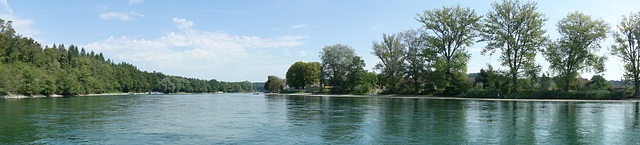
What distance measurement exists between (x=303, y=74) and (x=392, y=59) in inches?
1814

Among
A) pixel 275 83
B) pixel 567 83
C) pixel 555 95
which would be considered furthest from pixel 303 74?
pixel 555 95

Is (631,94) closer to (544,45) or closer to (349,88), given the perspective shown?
(544,45)

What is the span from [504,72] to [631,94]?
1460 cm

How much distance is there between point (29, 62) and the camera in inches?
3802

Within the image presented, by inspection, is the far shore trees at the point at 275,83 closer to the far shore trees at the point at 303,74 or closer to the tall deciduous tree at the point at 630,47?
the far shore trees at the point at 303,74

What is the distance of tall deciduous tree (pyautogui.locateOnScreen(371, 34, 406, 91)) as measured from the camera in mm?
71500

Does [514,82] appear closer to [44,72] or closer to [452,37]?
[452,37]

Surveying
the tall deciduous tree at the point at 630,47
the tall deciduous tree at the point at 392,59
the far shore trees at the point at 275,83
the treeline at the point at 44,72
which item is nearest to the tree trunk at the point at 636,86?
the tall deciduous tree at the point at 630,47

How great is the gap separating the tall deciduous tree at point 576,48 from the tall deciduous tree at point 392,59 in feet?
76.8

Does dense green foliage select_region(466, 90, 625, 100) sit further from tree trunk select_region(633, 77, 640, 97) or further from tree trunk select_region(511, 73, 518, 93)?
tree trunk select_region(633, 77, 640, 97)

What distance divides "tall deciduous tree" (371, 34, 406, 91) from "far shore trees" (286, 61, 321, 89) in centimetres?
3833

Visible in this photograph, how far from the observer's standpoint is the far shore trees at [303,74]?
379 feet

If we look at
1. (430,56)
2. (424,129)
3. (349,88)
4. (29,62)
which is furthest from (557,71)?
(29,62)

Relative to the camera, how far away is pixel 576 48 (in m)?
53.4
